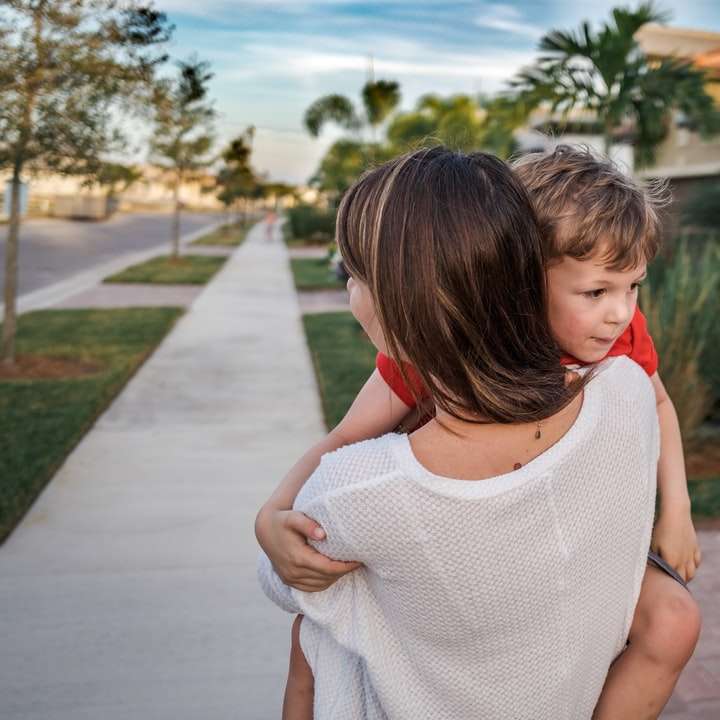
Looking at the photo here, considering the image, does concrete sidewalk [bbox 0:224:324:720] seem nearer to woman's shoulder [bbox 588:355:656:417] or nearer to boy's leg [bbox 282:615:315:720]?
boy's leg [bbox 282:615:315:720]

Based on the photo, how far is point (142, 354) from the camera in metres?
7.98

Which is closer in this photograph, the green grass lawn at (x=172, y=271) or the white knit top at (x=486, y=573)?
the white knit top at (x=486, y=573)

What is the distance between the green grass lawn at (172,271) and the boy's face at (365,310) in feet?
46.9

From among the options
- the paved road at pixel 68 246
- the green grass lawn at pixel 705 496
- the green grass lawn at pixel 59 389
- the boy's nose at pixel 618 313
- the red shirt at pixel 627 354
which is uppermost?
the boy's nose at pixel 618 313

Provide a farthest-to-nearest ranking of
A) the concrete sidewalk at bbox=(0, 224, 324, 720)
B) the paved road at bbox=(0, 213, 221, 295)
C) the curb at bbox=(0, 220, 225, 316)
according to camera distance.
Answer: the paved road at bbox=(0, 213, 221, 295)
the curb at bbox=(0, 220, 225, 316)
the concrete sidewalk at bbox=(0, 224, 324, 720)

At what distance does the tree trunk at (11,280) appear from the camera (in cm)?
733

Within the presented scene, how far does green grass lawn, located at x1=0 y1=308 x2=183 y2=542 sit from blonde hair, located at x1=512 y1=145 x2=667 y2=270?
10.3 ft

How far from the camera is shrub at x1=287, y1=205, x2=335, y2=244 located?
31.8m

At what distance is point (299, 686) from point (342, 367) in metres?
5.94

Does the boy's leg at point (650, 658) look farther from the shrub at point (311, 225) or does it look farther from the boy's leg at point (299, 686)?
the shrub at point (311, 225)

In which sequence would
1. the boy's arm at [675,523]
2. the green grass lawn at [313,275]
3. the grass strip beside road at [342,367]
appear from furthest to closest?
the green grass lawn at [313,275] → the grass strip beside road at [342,367] → the boy's arm at [675,523]

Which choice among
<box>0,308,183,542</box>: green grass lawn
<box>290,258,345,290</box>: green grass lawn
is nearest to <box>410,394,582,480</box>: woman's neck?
<box>0,308,183,542</box>: green grass lawn

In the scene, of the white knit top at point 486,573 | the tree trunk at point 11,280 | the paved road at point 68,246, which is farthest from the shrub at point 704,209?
the white knit top at point 486,573

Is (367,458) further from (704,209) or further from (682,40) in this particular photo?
(682,40)
